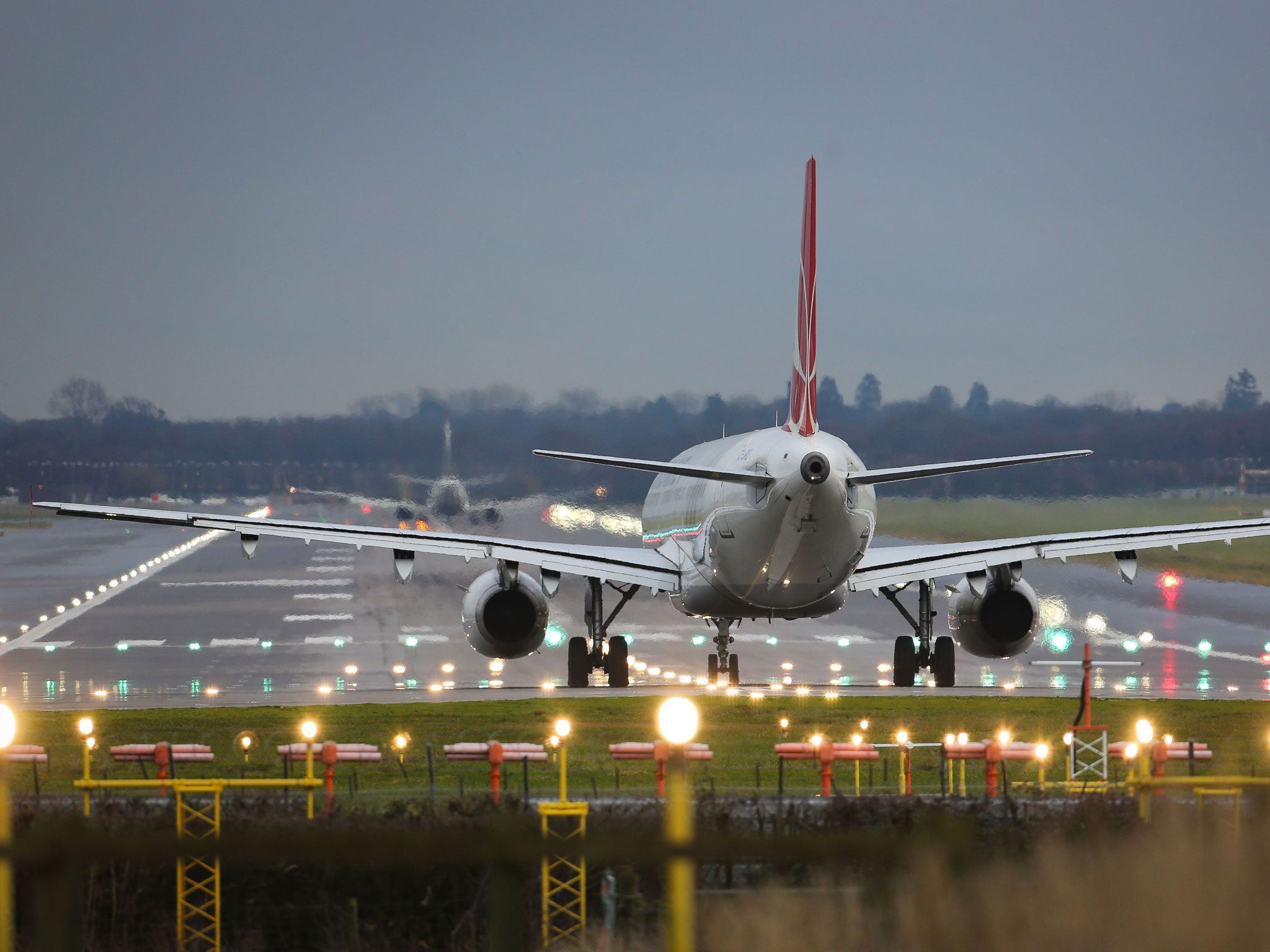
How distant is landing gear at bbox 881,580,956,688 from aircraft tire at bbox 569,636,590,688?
6148 mm

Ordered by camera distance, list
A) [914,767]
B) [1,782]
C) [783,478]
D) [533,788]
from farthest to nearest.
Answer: [783,478] < [914,767] < [533,788] < [1,782]

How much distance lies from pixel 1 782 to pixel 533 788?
13.9 meters

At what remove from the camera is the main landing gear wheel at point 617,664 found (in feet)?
111

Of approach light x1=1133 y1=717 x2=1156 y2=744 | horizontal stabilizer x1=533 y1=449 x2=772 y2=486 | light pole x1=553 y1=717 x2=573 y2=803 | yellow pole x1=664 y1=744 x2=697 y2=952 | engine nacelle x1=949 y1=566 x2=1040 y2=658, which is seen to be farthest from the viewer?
engine nacelle x1=949 y1=566 x2=1040 y2=658

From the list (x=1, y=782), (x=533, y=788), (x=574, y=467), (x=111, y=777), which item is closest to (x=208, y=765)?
(x=111, y=777)

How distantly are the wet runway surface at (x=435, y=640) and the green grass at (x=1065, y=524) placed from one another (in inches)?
59.5

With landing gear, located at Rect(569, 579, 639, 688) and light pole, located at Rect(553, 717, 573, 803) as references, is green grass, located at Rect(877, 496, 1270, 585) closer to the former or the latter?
landing gear, located at Rect(569, 579, 639, 688)

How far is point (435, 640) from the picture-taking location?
45531 mm

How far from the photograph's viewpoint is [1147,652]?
Answer: 42812 millimetres

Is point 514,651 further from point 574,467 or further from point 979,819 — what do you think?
point 574,467

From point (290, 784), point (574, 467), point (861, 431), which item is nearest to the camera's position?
point (290, 784)

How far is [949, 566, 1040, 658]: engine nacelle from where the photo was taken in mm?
32906

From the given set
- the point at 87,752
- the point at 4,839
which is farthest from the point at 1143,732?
the point at 4,839

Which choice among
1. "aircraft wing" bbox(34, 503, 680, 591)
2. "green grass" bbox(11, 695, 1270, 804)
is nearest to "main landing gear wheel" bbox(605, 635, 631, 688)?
"aircraft wing" bbox(34, 503, 680, 591)
